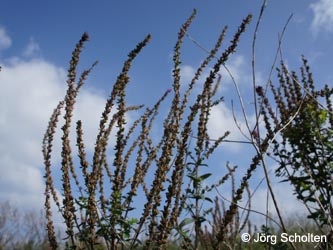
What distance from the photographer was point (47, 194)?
3.64m

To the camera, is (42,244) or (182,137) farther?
(42,244)

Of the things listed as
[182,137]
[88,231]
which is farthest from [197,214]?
[88,231]

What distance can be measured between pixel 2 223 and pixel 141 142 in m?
13.4

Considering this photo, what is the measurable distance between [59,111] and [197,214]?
167cm

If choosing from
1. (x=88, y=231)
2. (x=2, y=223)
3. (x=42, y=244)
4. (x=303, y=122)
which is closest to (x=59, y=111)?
(x=88, y=231)

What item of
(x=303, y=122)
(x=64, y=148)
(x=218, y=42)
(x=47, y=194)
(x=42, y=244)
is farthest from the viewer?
(x=42, y=244)

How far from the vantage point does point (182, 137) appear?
315cm

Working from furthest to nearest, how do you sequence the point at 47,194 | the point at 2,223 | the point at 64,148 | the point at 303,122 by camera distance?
the point at 2,223
the point at 303,122
the point at 47,194
the point at 64,148

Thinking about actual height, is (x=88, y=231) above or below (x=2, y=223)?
below

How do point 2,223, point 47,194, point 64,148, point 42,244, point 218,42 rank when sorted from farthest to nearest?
1. point 2,223
2. point 42,244
3. point 218,42
4. point 47,194
5. point 64,148

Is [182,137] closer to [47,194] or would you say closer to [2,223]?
[47,194]

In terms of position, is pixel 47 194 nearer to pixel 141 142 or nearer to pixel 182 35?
pixel 141 142

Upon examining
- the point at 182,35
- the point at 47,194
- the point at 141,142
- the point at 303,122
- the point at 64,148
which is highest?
the point at 182,35

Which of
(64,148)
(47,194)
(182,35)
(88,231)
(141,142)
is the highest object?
(182,35)
